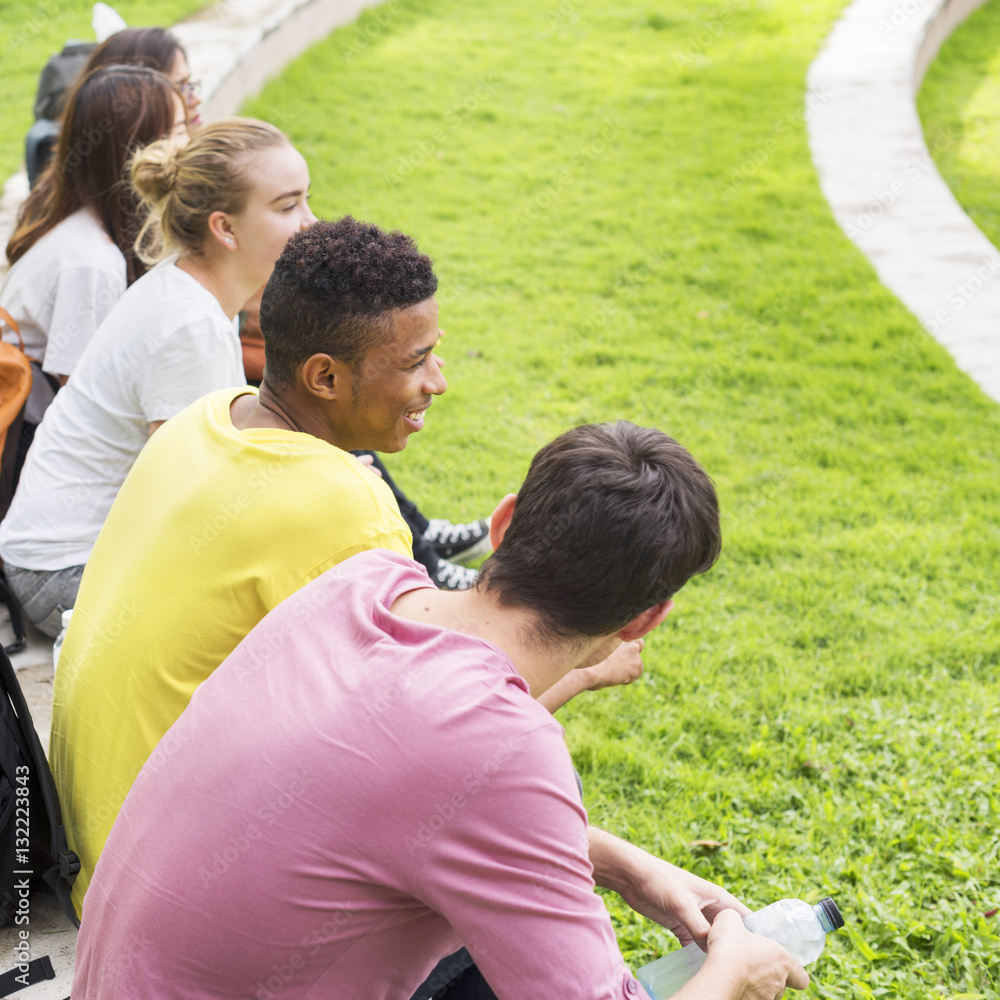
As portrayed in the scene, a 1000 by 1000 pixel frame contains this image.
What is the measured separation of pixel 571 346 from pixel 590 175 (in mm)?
2495

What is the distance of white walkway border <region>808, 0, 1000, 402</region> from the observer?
556 centimetres

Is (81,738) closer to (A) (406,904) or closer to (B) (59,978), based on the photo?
(B) (59,978)

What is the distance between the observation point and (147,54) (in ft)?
14.2

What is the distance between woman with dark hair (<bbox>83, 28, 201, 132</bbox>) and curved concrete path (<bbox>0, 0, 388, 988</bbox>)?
1451 mm

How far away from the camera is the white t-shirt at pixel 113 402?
8.71ft

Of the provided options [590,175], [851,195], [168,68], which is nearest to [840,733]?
[168,68]

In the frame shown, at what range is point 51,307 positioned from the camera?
337 cm

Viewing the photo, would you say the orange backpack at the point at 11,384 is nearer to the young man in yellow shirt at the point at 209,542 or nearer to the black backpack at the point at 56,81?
the young man in yellow shirt at the point at 209,542

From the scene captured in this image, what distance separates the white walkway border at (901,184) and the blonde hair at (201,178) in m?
3.66

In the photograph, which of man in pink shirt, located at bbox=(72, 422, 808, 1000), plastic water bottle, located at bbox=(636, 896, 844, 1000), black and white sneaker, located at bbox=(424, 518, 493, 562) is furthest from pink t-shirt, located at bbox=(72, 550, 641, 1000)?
black and white sneaker, located at bbox=(424, 518, 493, 562)

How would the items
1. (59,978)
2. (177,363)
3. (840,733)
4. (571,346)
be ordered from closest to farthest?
(59,978) → (177,363) → (840,733) → (571,346)

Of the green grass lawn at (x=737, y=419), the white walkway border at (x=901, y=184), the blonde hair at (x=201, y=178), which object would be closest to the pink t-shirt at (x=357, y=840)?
the green grass lawn at (x=737, y=419)

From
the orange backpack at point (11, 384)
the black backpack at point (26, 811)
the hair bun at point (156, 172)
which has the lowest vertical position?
the black backpack at point (26, 811)

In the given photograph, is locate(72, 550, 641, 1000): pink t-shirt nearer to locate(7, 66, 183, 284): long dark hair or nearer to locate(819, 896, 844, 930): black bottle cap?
locate(819, 896, 844, 930): black bottle cap
